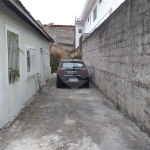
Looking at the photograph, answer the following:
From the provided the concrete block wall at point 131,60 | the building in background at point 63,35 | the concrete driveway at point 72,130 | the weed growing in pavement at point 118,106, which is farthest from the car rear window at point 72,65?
the building in background at point 63,35

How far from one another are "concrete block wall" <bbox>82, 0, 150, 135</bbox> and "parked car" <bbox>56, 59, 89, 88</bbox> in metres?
3.23

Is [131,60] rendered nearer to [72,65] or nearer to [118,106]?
[118,106]

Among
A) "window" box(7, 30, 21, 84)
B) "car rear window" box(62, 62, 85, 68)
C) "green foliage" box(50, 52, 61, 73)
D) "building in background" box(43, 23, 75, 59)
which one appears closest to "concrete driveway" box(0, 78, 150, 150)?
"window" box(7, 30, 21, 84)

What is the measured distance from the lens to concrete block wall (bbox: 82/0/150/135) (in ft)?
12.9

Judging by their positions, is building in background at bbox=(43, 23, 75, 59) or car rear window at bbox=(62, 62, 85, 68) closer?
car rear window at bbox=(62, 62, 85, 68)

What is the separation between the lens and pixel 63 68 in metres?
9.92

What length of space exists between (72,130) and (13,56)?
2.77 metres

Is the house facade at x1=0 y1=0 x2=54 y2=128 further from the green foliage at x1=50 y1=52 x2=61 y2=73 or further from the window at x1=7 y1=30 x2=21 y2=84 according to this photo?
the green foliage at x1=50 y1=52 x2=61 y2=73

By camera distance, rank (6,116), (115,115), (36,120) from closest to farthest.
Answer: (6,116) < (36,120) < (115,115)

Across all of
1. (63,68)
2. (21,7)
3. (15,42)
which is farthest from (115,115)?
(63,68)

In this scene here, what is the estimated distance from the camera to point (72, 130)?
13.8 feet

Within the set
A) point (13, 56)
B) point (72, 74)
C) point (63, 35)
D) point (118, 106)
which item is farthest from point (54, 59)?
point (118, 106)

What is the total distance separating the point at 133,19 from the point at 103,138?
290 cm

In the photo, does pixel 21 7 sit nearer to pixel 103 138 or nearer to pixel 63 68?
pixel 103 138
